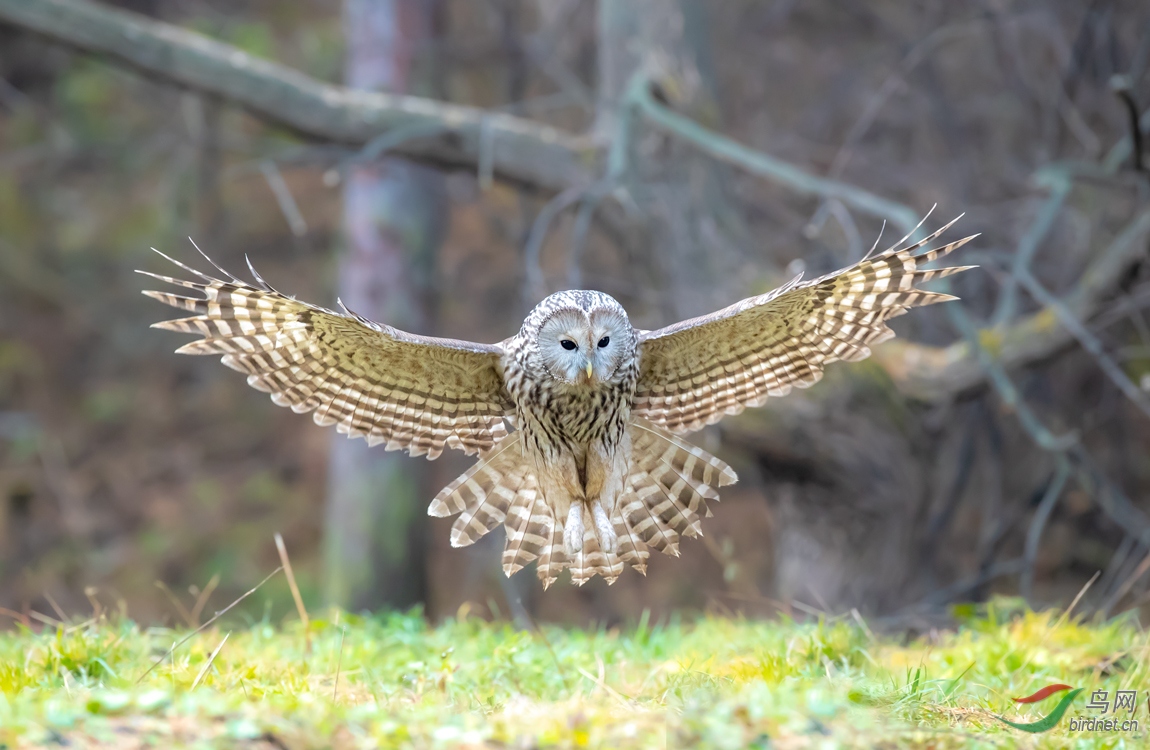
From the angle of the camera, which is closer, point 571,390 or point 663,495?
point 571,390

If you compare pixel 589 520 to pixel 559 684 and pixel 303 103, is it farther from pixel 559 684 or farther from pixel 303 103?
pixel 303 103

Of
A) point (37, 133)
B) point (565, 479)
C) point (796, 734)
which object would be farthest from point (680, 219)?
point (37, 133)

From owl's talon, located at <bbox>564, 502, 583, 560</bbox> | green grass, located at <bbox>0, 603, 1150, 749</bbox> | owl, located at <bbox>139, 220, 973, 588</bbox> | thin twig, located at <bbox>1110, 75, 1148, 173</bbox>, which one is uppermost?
thin twig, located at <bbox>1110, 75, 1148, 173</bbox>

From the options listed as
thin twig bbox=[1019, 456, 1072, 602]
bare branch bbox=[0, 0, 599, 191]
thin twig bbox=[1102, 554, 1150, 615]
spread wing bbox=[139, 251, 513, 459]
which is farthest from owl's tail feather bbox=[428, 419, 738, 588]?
bare branch bbox=[0, 0, 599, 191]

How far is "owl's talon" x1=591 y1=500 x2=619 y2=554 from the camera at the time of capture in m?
4.08

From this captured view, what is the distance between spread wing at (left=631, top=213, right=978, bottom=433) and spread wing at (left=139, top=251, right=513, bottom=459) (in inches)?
25.4

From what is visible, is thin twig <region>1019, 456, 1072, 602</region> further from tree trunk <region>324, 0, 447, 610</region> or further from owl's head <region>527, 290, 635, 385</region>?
tree trunk <region>324, 0, 447, 610</region>

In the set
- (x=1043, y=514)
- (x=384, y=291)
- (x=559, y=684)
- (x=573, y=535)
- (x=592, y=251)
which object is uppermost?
(x=592, y=251)

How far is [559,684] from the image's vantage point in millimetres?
3613

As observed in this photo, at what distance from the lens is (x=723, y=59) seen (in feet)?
33.3

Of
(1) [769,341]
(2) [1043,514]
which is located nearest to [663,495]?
(1) [769,341]

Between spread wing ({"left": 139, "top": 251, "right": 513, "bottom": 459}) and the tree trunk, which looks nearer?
spread wing ({"left": 139, "top": 251, "right": 513, "bottom": 459})

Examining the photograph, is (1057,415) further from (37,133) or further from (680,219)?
(37,133)

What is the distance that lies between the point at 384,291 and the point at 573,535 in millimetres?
5060
